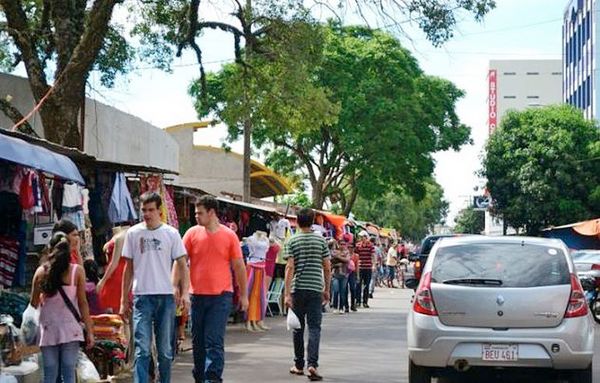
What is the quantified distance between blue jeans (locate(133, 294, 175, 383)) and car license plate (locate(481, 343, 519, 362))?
2.96 meters

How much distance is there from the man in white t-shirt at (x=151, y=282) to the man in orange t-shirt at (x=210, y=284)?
54cm

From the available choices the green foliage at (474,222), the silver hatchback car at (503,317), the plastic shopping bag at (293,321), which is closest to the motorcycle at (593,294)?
the plastic shopping bag at (293,321)

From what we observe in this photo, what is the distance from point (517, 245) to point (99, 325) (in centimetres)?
441

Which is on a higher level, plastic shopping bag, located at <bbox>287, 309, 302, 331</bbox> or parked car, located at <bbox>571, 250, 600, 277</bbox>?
parked car, located at <bbox>571, 250, 600, 277</bbox>

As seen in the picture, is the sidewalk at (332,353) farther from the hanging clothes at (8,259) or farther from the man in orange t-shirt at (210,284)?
the hanging clothes at (8,259)

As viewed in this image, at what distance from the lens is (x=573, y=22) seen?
225 feet

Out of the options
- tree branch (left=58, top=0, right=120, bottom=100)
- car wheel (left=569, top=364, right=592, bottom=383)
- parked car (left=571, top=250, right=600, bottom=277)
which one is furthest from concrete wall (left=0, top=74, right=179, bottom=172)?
car wheel (left=569, top=364, right=592, bottom=383)

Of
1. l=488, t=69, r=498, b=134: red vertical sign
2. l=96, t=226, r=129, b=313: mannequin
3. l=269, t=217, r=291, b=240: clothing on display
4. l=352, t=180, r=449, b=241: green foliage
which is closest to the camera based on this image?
l=96, t=226, r=129, b=313: mannequin

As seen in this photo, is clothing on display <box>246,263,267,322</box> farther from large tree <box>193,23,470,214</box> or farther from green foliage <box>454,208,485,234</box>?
green foliage <box>454,208,485,234</box>

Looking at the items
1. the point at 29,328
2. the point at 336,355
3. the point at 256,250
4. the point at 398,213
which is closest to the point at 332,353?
the point at 336,355

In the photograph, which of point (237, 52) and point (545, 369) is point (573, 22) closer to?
point (237, 52)

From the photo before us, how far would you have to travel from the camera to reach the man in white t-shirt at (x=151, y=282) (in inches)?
356

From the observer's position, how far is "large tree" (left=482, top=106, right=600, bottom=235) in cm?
5234

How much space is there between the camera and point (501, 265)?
9.86m
